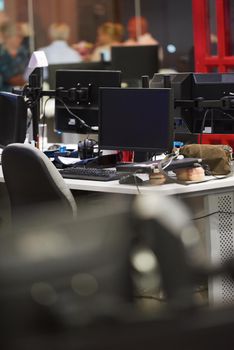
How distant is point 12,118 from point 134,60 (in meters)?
2.92

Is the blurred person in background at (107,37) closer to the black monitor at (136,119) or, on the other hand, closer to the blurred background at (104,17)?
the blurred background at (104,17)

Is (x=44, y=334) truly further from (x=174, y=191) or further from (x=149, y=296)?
(x=174, y=191)

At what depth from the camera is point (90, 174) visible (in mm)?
4027

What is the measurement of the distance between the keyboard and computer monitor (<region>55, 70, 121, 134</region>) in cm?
64

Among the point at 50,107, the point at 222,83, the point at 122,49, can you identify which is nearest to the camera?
the point at 222,83

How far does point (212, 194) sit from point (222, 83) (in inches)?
31.7

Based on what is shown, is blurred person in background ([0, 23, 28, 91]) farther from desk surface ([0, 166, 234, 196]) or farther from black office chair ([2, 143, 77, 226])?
black office chair ([2, 143, 77, 226])

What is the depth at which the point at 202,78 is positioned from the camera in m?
4.53

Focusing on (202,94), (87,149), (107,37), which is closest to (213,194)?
(202,94)

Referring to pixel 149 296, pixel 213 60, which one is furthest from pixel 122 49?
pixel 149 296

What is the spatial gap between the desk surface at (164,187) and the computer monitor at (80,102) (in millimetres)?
861

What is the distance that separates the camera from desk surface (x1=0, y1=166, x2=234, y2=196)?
142 inches

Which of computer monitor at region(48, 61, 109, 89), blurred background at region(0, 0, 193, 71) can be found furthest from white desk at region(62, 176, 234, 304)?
blurred background at region(0, 0, 193, 71)

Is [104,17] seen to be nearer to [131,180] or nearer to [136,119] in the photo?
[136,119]
